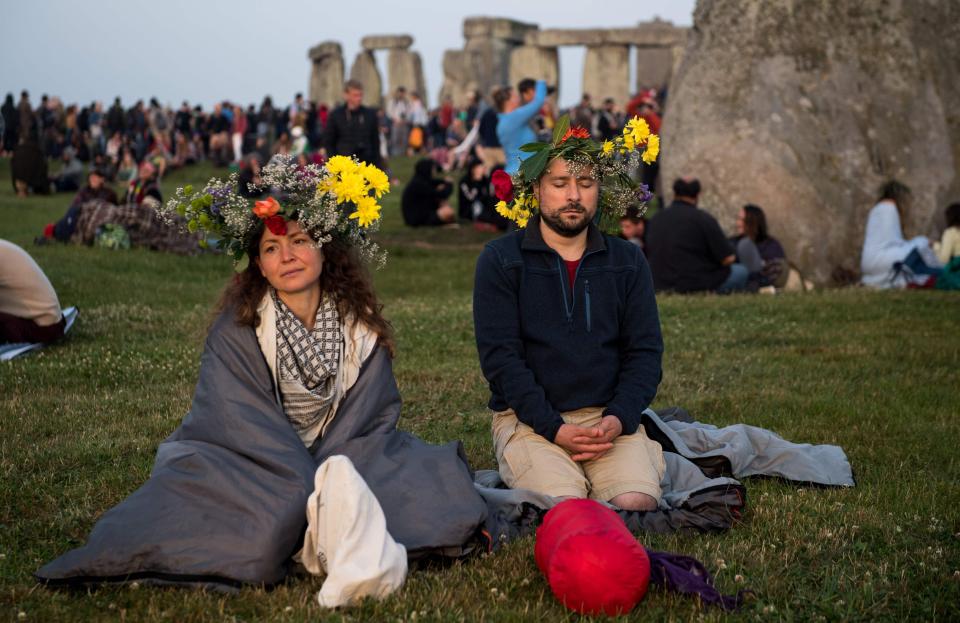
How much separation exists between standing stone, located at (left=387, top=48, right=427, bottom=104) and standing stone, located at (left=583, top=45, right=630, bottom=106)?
8060 mm

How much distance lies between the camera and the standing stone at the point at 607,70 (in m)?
52.3

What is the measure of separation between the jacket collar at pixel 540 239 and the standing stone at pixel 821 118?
10.6 meters

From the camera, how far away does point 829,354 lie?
430 inches

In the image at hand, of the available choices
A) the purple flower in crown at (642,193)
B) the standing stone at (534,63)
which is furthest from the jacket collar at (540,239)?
the standing stone at (534,63)

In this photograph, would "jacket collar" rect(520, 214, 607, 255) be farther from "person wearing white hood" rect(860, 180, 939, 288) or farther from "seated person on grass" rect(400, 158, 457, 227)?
"seated person on grass" rect(400, 158, 457, 227)

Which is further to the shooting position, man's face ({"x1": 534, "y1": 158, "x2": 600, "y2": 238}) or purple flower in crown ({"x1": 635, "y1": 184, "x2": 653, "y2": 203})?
purple flower in crown ({"x1": 635, "y1": 184, "x2": 653, "y2": 203})

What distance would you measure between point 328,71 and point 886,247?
43.0m

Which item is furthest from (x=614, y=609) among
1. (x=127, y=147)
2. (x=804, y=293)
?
(x=127, y=147)

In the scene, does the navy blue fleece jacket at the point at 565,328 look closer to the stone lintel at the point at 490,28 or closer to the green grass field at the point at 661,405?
the green grass field at the point at 661,405

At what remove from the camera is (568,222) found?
650 centimetres

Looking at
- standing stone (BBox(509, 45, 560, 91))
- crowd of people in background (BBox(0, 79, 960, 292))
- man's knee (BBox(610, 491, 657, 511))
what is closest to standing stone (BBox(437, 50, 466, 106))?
standing stone (BBox(509, 45, 560, 91))

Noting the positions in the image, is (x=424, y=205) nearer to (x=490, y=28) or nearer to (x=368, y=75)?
(x=490, y=28)

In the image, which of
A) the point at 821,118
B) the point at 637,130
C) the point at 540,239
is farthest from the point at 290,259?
the point at 821,118

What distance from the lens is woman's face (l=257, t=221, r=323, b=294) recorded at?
6.02 m
